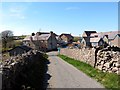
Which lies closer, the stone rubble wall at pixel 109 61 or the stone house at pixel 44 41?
the stone rubble wall at pixel 109 61

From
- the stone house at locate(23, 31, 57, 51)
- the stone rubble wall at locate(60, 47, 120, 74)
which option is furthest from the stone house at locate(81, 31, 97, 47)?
the stone rubble wall at locate(60, 47, 120, 74)

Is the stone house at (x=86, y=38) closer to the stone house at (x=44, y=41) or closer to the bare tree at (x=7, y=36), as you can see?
the stone house at (x=44, y=41)

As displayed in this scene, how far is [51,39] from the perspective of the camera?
104 meters

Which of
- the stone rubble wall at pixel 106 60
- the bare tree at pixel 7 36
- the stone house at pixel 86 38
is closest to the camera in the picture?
the stone rubble wall at pixel 106 60

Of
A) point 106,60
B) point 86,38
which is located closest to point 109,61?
point 106,60

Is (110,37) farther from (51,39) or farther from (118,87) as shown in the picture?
(118,87)

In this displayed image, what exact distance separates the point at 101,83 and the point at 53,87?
106 inches

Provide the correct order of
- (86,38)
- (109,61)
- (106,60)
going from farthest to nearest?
(86,38), (106,60), (109,61)

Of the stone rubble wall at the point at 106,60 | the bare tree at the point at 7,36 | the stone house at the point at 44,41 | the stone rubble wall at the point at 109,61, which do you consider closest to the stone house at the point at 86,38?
Answer: the stone house at the point at 44,41

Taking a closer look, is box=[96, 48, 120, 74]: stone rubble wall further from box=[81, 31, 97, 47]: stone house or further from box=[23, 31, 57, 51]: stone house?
box=[81, 31, 97, 47]: stone house

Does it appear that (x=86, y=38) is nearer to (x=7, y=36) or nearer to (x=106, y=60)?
(x=7, y=36)

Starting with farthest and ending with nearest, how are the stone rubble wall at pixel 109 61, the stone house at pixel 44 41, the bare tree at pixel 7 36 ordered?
the stone house at pixel 44 41 < the bare tree at pixel 7 36 < the stone rubble wall at pixel 109 61

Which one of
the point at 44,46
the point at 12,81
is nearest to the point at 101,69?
the point at 12,81

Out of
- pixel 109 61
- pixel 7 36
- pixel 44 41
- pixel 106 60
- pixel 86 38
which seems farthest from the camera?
pixel 86 38
